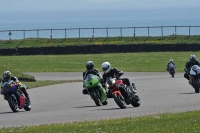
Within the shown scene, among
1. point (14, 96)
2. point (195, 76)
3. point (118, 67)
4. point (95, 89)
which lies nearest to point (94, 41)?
point (118, 67)

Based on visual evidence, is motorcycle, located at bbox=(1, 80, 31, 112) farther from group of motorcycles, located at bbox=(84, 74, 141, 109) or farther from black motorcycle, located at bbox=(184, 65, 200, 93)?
black motorcycle, located at bbox=(184, 65, 200, 93)

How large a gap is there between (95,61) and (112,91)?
109 ft

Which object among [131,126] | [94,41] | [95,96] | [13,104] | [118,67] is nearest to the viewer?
[131,126]

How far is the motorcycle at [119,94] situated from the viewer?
21.7m

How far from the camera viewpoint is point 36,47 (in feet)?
213

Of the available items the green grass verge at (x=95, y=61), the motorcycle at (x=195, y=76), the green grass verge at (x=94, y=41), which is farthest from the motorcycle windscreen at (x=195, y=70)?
the green grass verge at (x=94, y=41)

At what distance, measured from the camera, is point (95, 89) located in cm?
2325

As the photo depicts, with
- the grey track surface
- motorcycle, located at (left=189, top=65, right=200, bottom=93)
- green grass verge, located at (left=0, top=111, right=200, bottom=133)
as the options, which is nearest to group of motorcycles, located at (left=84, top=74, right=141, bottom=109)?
the grey track surface

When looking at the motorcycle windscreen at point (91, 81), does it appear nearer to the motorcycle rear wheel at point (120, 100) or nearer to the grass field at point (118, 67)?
the motorcycle rear wheel at point (120, 100)

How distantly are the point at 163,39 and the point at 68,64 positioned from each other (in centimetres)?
1828

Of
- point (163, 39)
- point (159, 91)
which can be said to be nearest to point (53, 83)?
point (159, 91)

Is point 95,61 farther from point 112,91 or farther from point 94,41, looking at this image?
Result: point 112,91

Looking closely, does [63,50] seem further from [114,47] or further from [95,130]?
[95,130]

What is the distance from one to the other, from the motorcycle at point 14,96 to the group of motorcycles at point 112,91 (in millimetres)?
2036
